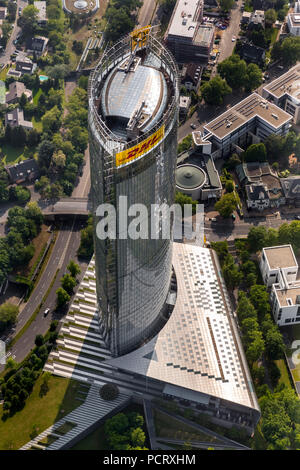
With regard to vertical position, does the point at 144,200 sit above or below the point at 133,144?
below

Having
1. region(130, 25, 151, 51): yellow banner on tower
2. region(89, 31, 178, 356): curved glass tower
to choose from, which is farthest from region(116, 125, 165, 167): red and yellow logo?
region(130, 25, 151, 51): yellow banner on tower

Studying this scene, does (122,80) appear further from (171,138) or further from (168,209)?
(168,209)

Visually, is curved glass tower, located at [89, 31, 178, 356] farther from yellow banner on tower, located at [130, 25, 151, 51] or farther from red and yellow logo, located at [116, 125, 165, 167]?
yellow banner on tower, located at [130, 25, 151, 51]

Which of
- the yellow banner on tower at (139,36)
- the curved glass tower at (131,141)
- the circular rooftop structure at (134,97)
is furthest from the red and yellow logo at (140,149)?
the yellow banner on tower at (139,36)

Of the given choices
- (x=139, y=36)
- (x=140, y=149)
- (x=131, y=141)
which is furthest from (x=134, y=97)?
(x=139, y=36)

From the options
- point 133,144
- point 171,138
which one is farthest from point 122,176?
→ point 171,138

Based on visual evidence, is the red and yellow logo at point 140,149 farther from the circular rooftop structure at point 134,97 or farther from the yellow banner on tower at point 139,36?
the yellow banner on tower at point 139,36

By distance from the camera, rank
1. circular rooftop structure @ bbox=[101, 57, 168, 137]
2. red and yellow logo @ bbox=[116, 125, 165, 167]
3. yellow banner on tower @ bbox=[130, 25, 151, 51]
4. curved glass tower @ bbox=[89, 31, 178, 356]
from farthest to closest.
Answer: yellow banner on tower @ bbox=[130, 25, 151, 51] < circular rooftop structure @ bbox=[101, 57, 168, 137] < curved glass tower @ bbox=[89, 31, 178, 356] < red and yellow logo @ bbox=[116, 125, 165, 167]

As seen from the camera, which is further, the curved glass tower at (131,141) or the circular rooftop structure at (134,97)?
the circular rooftop structure at (134,97)
